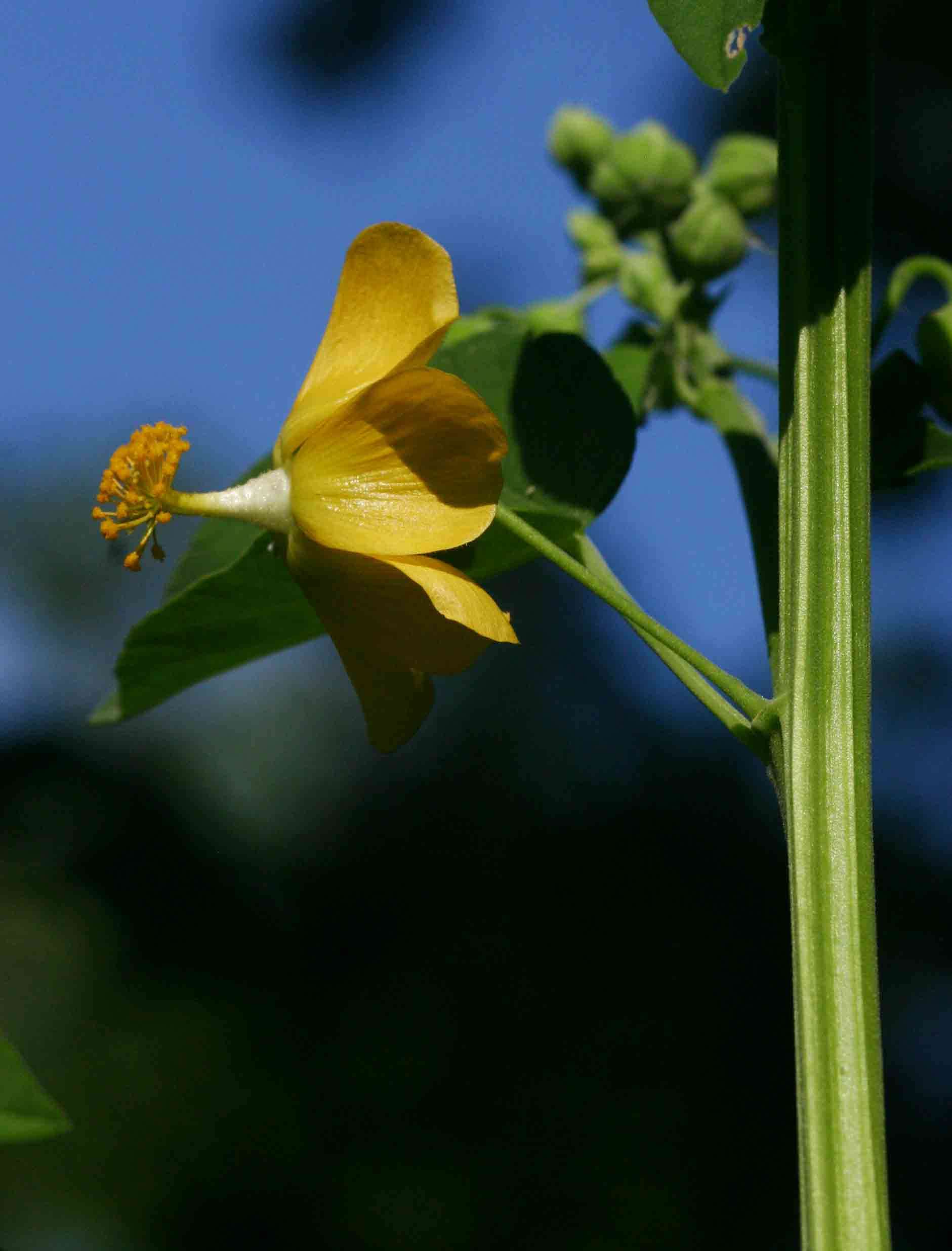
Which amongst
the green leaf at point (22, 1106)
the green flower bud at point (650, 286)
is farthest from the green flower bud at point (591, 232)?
the green leaf at point (22, 1106)

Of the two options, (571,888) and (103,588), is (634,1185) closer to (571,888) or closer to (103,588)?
(571,888)

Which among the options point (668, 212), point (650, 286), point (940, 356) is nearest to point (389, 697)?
point (940, 356)

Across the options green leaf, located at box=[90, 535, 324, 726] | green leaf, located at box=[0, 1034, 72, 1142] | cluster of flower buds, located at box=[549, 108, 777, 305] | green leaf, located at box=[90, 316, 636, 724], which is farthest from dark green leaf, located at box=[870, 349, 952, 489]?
green leaf, located at box=[0, 1034, 72, 1142]

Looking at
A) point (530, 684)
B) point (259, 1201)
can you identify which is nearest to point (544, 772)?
point (530, 684)

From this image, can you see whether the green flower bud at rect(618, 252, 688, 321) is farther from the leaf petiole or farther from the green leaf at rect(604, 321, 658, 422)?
the leaf petiole

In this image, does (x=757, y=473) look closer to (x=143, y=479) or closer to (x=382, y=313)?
(x=382, y=313)

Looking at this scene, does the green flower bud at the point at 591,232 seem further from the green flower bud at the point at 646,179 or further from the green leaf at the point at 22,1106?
the green leaf at the point at 22,1106
